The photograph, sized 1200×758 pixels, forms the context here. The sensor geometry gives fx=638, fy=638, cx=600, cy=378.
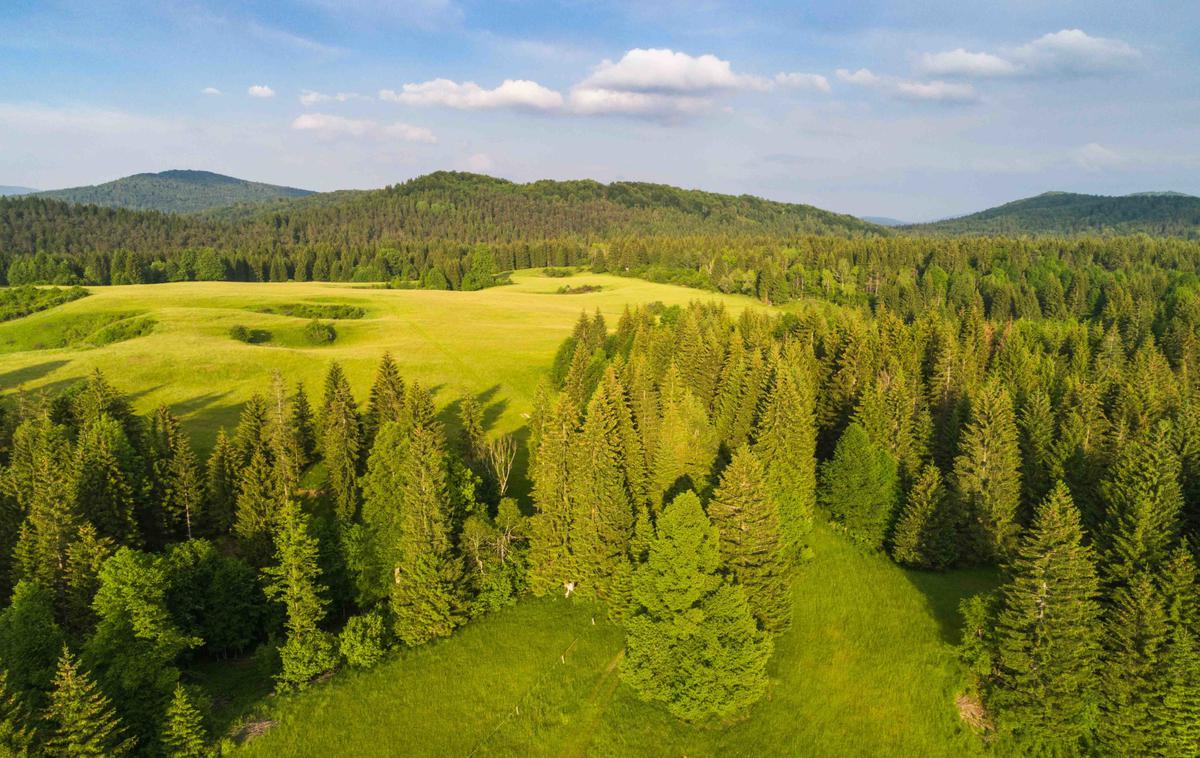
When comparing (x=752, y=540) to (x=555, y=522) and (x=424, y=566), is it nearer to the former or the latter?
(x=555, y=522)

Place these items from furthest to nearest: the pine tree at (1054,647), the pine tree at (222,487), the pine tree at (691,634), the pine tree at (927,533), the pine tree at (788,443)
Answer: the pine tree at (788,443)
the pine tree at (222,487)
the pine tree at (927,533)
the pine tree at (691,634)
the pine tree at (1054,647)

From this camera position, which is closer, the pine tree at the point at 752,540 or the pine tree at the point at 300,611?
the pine tree at the point at 300,611

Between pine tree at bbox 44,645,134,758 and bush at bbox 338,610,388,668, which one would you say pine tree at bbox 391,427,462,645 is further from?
pine tree at bbox 44,645,134,758

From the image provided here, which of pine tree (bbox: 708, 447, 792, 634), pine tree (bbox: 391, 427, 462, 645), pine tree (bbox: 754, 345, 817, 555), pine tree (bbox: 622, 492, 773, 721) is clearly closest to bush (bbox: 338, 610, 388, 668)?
pine tree (bbox: 391, 427, 462, 645)

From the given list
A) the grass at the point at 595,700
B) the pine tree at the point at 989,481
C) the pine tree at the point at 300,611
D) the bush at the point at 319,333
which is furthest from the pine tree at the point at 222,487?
the bush at the point at 319,333

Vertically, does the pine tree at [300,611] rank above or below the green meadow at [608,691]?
above

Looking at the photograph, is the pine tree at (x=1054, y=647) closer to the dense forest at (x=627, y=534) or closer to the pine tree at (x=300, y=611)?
the dense forest at (x=627, y=534)

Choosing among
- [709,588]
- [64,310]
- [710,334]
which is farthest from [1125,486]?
[64,310]
